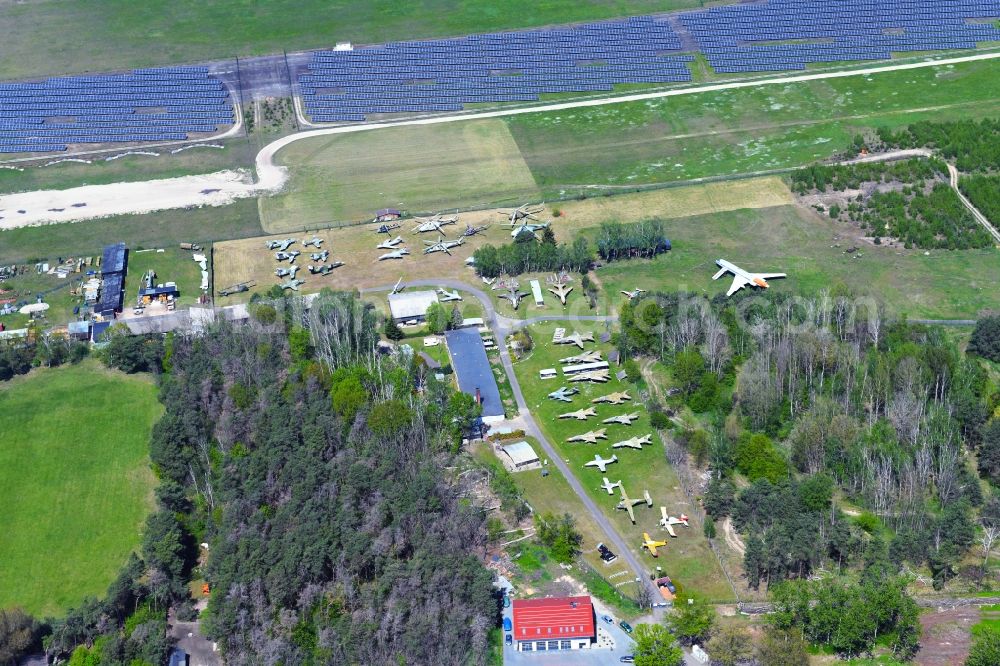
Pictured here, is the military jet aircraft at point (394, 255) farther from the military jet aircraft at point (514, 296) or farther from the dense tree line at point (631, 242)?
the dense tree line at point (631, 242)

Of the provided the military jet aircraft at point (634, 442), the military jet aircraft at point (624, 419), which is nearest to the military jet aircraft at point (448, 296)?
the military jet aircraft at point (624, 419)

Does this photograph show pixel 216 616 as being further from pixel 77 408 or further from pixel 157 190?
pixel 157 190

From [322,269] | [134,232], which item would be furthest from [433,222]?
[134,232]

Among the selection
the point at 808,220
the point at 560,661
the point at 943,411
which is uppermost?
the point at 808,220

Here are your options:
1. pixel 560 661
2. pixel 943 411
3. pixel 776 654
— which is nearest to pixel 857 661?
pixel 776 654

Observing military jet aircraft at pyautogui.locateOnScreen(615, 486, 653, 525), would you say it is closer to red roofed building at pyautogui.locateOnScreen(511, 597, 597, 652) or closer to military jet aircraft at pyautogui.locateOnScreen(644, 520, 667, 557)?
military jet aircraft at pyautogui.locateOnScreen(644, 520, 667, 557)

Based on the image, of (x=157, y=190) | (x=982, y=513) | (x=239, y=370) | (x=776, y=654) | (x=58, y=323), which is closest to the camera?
(x=776, y=654)
